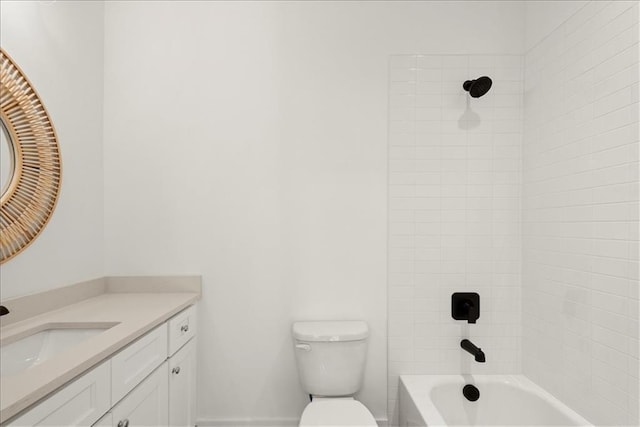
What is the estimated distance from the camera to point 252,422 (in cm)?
215

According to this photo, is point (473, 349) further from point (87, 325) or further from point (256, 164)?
point (87, 325)

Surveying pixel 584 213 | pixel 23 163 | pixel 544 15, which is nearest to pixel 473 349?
pixel 584 213

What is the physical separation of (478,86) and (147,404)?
196cm

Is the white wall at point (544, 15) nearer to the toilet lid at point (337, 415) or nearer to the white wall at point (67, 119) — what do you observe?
the toilet lid at point (337, 415)

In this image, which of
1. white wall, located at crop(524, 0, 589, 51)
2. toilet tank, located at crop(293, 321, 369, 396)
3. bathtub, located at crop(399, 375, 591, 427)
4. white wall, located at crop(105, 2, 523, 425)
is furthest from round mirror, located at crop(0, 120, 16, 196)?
white wall, located at crop(524, 0, 589, 51)

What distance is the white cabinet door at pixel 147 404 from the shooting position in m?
1.31

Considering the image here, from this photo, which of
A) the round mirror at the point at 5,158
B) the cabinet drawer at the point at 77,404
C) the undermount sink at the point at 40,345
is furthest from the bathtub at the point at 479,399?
the round mirror at the point at 5,158

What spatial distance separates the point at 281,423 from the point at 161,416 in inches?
A: 29.1

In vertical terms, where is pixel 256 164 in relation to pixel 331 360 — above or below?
above

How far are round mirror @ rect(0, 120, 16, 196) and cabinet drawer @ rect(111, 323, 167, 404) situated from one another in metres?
0.72

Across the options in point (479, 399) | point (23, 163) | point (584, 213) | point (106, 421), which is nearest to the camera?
point (106, 421)

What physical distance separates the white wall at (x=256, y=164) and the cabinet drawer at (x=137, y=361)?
56cm

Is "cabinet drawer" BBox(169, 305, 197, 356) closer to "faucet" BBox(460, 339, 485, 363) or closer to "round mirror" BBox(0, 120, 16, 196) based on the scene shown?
"round mirror" BBox(0, 120, 16, 196)

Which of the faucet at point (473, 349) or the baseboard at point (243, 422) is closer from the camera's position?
the faucet at point (473, 349)
